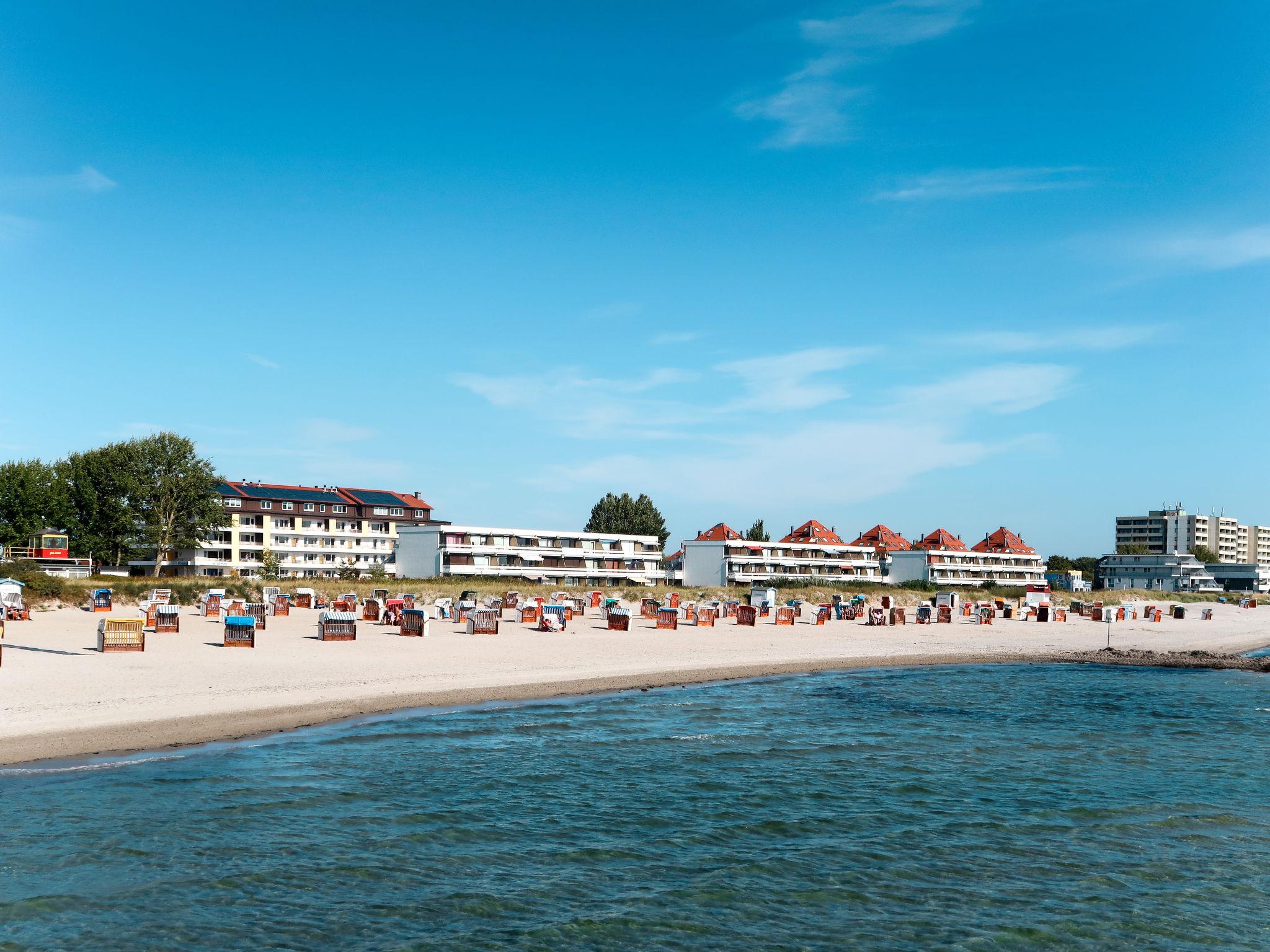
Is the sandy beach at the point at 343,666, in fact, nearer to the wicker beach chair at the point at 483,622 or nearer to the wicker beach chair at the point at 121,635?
the wicker beach chair at the point at 483,622

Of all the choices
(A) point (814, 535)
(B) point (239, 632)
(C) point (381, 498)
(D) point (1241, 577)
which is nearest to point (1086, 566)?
(D) point (1241, 577)

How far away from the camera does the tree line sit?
89.6 meters

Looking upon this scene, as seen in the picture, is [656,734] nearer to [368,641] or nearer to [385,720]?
[385,720]

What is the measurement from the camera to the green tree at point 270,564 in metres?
96.8

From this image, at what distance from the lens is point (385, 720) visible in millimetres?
22219

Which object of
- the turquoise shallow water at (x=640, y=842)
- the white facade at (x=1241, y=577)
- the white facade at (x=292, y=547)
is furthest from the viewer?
the white facade at (x=1241, y=577)

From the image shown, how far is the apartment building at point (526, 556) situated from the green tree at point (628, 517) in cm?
2634

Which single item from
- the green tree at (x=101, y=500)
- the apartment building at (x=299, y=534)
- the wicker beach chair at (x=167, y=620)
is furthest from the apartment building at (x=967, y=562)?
the wicker beach chair at (x=167, y=620)

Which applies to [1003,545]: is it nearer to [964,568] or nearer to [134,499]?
[964,568]

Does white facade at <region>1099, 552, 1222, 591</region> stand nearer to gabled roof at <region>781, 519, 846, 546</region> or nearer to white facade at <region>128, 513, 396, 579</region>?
gabled roof at <region>781, 519, 846, 546</region>

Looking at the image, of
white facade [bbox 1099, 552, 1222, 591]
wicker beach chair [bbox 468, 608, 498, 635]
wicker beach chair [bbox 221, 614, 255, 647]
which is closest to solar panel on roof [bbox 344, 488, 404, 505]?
wicker beach chair [bbox 468, 608, 498, 635]

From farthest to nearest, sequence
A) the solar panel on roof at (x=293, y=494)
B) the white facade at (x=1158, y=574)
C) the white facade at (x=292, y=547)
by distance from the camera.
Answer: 1. the white facade at (x=1158, y=574)
2. the solar panel on roof at (x=293, y=494)
3. the white facade at (x=292, y=547)

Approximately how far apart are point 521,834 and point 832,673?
23659 millimetres

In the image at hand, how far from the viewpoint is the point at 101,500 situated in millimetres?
91125
